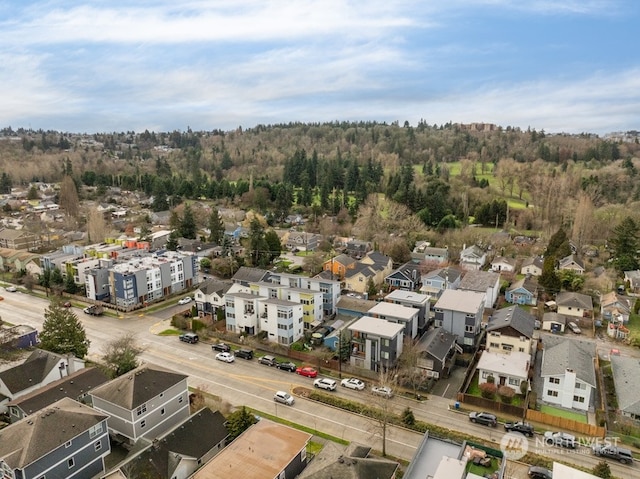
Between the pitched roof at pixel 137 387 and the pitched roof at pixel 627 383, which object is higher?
the pitched roof at pixel 137 387

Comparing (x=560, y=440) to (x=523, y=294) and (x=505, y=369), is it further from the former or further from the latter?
(x=523, y=294)

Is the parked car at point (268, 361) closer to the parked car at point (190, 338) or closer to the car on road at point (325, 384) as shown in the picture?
the car on road at point (325, 384)

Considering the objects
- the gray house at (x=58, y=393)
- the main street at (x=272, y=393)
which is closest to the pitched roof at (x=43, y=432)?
the gray house at (x=58, y=393)

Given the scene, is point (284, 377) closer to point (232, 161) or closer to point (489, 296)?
point (489, 296)

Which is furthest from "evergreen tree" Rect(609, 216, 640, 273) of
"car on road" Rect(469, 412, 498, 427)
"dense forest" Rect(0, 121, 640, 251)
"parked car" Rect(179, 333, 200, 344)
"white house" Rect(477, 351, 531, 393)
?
"parked car" Rect(179, 333, 200, 344)

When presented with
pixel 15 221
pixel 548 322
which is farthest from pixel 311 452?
pixel 15 221

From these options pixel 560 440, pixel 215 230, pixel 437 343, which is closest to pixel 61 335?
A: pixel 437 343
